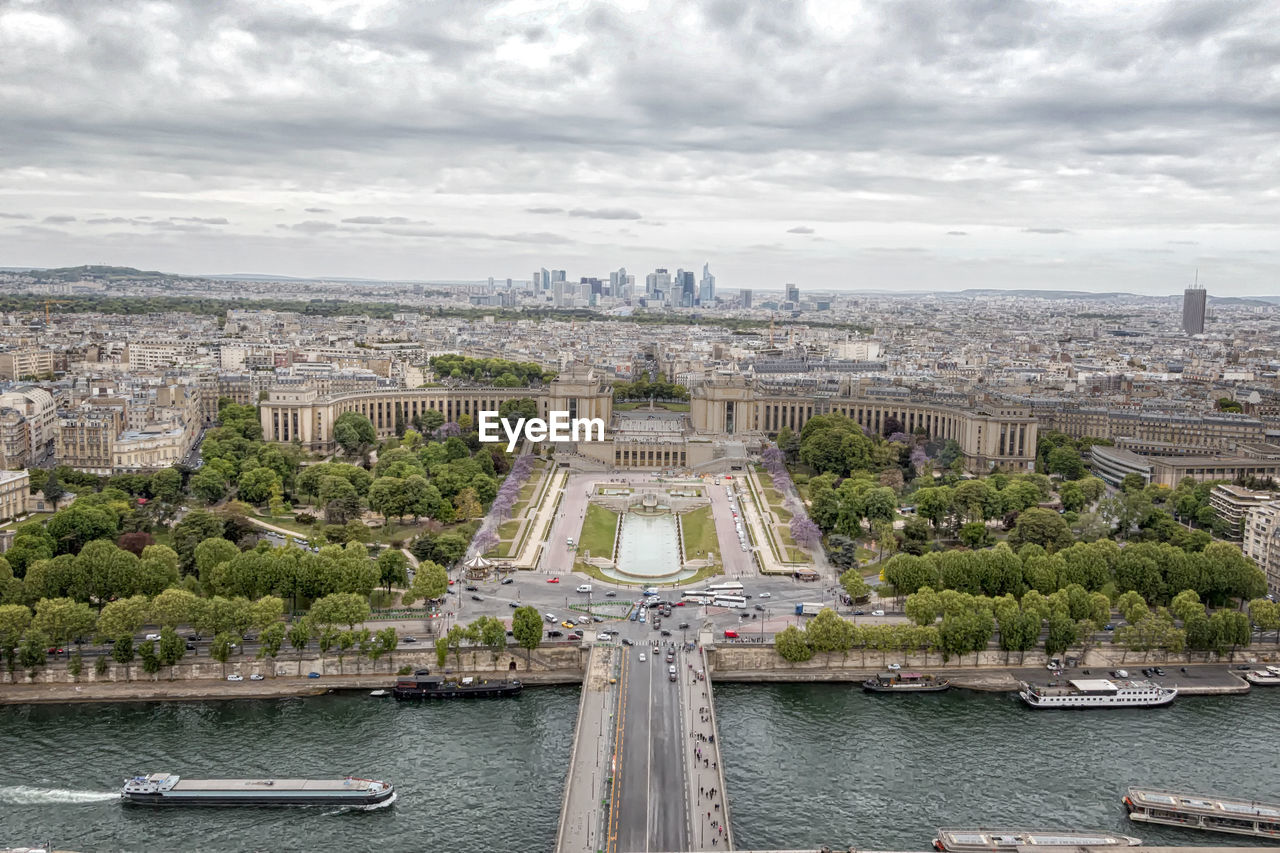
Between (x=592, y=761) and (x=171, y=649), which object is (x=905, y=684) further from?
(x=171, y=649)

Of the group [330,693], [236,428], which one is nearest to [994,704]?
[330,693]

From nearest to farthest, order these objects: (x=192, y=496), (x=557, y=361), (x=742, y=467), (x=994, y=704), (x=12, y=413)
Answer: (x=994, y=704)
(x=192, y=496)
(x=12, y=413)
(x=742, y=467)
(x=557, y=361)

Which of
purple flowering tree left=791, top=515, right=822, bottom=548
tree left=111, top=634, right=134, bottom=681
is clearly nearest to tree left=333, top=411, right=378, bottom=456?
purple flowering tree left=791, top=515, right=822, bottom=548

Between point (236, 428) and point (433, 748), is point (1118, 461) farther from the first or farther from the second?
point (236, 428)

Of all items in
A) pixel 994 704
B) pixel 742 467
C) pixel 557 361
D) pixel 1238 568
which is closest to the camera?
pixel 994 704

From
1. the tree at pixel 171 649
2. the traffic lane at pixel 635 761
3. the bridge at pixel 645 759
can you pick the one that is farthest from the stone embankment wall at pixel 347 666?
the traffic lane at pixel 635 761

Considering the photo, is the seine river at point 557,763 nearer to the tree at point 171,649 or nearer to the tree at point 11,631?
the tree at point 171,649
